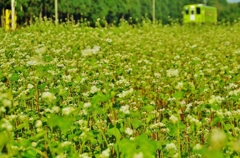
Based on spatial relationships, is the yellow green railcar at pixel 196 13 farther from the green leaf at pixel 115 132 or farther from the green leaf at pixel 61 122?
the green leaf at pixel 61 122

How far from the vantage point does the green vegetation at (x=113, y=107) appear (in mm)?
2707

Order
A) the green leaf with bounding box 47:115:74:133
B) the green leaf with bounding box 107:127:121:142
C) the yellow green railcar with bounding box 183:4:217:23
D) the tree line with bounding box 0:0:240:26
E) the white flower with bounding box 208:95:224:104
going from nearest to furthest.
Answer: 1. the green leaf with bounding box 47:115:74:133
2. the green leaf with bounding box 107:127:121:142
3. the white flower with bounding box 208:95:224:104
4. the tree line with bounding box 0:0:240:26
5. the yellow green railcar with bounding box 183:4:217:23

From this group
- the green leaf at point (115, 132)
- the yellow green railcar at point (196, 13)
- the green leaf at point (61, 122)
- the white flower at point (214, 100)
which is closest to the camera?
the green leaf at point (61, 122)

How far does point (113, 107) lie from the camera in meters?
3.79

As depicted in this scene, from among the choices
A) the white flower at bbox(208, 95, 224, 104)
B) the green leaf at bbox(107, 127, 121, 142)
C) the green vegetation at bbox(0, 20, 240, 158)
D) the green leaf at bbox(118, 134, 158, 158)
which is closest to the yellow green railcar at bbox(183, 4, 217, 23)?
the green vegetation at bbox(0, 20, 240, 158)

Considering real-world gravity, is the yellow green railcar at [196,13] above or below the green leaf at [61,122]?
above

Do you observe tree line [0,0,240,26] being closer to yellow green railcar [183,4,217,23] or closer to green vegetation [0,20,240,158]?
yellow green railcar [183,4,217,23]

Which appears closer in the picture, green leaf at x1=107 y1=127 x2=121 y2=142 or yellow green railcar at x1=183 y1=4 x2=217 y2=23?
green leaf at x1=107 y1=127 x2=121 y2=142

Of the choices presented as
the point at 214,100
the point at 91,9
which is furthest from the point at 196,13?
the point at 214,100

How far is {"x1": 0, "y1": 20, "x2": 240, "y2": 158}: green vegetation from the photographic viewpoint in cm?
271

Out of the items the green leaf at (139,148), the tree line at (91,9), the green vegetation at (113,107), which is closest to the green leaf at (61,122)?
the green vegetation at (113,107)

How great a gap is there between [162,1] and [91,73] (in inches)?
1638

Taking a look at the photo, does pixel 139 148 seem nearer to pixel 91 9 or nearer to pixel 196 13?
pixel 91 9

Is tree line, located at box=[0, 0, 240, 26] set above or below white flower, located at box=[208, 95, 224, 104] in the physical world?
above
